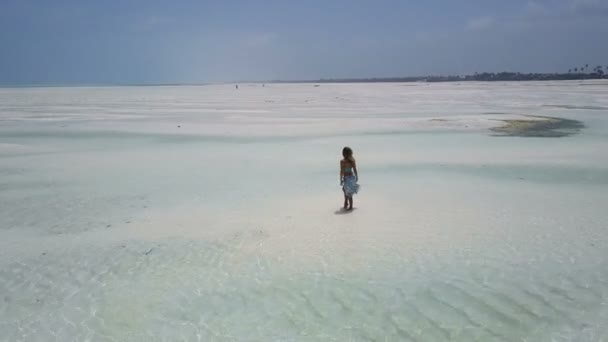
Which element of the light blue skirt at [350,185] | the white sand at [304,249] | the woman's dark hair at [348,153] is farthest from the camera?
the light blue skirt at [350,185]

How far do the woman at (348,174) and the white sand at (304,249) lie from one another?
0.43 meters

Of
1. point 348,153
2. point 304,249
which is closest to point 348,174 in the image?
point 348,153

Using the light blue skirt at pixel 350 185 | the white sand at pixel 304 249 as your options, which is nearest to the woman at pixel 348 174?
the light blue skirt at pixel 350 185

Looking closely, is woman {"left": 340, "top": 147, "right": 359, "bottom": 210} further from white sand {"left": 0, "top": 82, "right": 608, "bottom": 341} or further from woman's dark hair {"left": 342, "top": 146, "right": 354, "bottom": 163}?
white sand {"left": 0, "top": 82, "right": 608, "bottom": 341}

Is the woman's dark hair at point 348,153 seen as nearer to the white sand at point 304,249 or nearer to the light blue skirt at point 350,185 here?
the light blue skirt at point 350,185

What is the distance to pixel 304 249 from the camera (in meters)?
7.74

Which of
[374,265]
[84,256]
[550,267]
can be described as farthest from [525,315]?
[84,256]

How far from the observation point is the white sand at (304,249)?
18.2 ft

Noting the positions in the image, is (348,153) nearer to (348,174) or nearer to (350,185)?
(348,174)

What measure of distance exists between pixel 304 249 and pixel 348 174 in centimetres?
220

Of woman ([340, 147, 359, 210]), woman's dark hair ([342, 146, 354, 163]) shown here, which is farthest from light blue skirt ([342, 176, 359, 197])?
woman's dark hair ([342, 146, 354, 163])

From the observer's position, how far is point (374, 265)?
697cm

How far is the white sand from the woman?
426 millimetres

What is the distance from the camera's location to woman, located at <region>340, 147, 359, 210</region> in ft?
30.2
